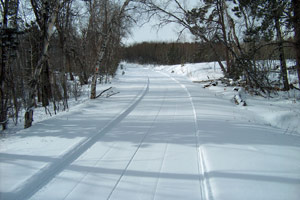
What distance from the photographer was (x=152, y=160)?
140 inches

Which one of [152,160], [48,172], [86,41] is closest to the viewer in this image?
[48,172]

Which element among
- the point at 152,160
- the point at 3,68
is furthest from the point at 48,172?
the point at 3,68

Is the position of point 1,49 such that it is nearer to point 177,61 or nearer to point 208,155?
point 208,155

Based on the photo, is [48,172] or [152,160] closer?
[48,172]

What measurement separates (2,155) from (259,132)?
5508 mm

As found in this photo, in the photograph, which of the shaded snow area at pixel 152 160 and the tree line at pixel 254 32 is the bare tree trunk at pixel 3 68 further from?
the tree line at pixel 254 32

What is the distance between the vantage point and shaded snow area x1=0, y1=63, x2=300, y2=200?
2661 millimetres

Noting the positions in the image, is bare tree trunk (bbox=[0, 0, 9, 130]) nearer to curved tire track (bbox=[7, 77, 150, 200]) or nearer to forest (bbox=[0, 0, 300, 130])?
forest (bbox=[0, 0, 300, 130])

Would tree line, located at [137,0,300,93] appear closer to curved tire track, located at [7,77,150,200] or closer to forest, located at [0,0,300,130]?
forest, located at [0,0,300,130]

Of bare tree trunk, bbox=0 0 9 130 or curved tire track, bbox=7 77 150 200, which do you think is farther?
bare tree trunk, bbox=0 0 9 130

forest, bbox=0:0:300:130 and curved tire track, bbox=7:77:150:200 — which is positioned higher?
forest, bbox=0:0:300:130

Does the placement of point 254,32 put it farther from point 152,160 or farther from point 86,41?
point 86,41

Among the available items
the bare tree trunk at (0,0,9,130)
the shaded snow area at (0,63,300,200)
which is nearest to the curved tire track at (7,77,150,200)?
the shaded snow area at (0,63,300,200)

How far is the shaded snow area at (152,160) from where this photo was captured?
2661 mm
